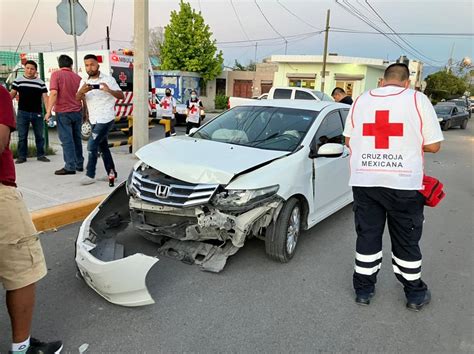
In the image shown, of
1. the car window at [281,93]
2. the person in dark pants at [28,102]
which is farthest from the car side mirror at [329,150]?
the car window at [281,93]

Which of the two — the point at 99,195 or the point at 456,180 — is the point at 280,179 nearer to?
the point at 99,195

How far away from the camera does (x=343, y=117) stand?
5367mm

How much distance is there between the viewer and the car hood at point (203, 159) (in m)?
3.56

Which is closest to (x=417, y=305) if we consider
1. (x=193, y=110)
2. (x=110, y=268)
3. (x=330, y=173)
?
(x=330, y=173)

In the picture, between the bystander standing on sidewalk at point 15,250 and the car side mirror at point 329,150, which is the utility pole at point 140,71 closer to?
the car side mirror at point 329,150

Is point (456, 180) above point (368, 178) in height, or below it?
below

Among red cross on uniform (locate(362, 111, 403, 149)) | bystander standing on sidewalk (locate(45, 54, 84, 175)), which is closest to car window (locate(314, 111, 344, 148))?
red cross on uniform (locate(362, 111, 403, 149))

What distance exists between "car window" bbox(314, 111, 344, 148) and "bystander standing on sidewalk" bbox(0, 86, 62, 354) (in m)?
3.13

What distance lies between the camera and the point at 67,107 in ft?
20.7

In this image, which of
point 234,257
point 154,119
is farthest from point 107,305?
point 154,119

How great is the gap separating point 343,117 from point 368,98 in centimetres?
231

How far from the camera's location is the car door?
14.7ft

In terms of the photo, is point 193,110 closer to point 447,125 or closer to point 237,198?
point 237,198

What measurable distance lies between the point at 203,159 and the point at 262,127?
120 centimetres
